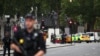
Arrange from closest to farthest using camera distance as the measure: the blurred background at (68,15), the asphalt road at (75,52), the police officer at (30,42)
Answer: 1. the police officer at (30,42)
2. the asphalt road at (75,52)
3. the blurred background at (68,15)

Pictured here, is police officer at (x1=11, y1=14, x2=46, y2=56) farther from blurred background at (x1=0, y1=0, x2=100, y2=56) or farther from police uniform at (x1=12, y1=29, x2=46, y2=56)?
blurred background at (x1=0, y1=0, x2=100, y2=56)

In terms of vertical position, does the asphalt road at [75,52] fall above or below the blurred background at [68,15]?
below

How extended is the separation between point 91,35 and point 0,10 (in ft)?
83.2

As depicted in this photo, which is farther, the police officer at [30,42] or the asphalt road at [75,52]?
the asphalt road at [75,52]

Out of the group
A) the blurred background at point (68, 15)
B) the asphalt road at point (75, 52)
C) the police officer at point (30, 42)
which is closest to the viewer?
the police officer at point (30, 42)

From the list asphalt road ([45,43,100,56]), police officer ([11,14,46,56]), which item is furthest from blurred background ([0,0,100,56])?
police officer ([11,14,46,56])

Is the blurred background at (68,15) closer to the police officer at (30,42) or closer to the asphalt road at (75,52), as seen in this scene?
the asphalt road at (75,52)

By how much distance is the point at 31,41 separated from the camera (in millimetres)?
8430

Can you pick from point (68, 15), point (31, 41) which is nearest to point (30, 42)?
point (31, 41)

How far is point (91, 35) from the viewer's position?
7000cm

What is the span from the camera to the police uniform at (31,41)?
8.39 metres

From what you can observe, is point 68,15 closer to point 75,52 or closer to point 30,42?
point 75,52

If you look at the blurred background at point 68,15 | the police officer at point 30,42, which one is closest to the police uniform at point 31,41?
the police officer at point 30,42

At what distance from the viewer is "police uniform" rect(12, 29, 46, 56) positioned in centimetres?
839
